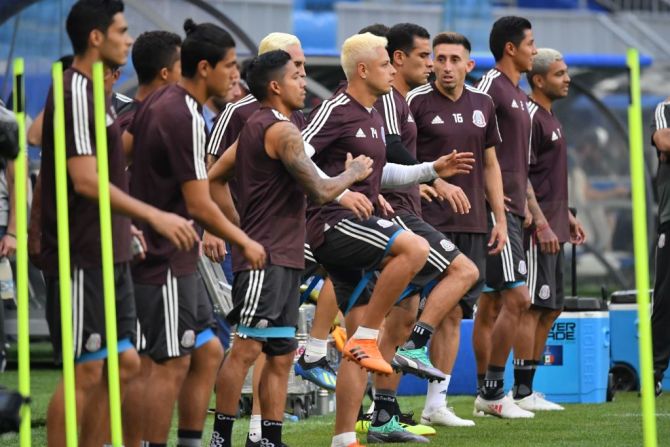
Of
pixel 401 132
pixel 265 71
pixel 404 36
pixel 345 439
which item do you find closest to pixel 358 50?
pixel 401 132

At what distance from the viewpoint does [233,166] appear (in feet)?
26.8

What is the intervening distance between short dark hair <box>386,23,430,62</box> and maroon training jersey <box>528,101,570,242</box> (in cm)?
152

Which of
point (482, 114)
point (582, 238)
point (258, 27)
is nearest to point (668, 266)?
point (582, 238)

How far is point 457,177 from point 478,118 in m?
0.39

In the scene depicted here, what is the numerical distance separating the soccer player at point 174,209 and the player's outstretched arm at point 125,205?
16.1 inches

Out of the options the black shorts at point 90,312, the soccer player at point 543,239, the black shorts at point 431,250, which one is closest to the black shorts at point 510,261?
the soccer player at point 543,239

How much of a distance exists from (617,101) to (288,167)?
18657mm

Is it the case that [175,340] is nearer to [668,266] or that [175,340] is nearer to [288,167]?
[288,167]

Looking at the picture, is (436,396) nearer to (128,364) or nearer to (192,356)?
(192,356)

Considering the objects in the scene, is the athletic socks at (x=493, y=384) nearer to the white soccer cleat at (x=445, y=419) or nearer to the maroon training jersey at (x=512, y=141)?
the white soccer cleat at (x=445, y=419)

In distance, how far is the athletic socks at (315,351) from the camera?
9.57 m

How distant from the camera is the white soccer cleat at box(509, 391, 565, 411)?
11039mm

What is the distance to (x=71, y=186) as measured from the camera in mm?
6422

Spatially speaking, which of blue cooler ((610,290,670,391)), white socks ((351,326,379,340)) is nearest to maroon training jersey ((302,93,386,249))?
white socks ((351,326,379,340))
